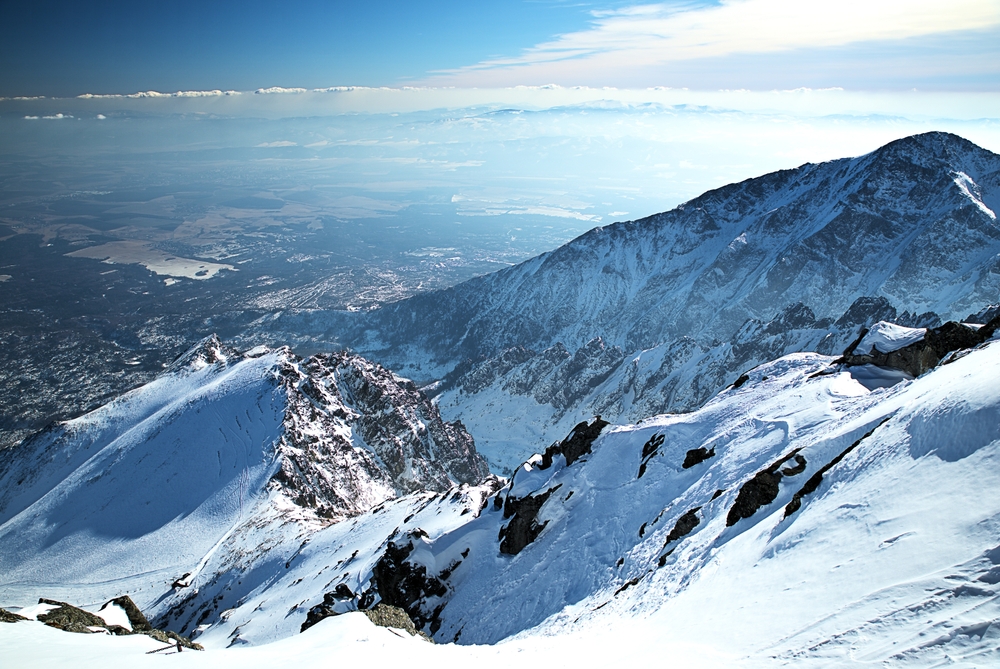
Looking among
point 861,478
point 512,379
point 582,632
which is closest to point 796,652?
point 861,478

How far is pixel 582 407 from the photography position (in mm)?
159875

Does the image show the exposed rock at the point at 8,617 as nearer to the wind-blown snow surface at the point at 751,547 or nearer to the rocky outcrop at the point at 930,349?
the wind-blown snow surface at the point at 751,547

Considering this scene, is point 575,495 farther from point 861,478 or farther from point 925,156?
point 925,156

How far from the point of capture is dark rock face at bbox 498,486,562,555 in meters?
42.3

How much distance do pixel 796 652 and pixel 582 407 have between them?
148135 millimetres

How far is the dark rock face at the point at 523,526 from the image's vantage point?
42.3 metres

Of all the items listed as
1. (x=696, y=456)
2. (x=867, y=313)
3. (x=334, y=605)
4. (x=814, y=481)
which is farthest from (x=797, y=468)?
(x=867, y=313)

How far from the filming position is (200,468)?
84.4m

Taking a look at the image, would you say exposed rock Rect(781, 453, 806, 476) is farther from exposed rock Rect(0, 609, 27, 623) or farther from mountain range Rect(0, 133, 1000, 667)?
exposed rock Rect(0, 609, 27, 623)

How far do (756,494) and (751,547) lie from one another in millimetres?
5143

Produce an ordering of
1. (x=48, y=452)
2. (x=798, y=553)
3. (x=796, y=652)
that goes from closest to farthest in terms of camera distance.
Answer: (x=796, y=652) → (x=798, y=553) → (x=48, y=452)

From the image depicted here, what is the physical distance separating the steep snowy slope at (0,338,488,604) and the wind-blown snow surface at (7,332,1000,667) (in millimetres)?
28093

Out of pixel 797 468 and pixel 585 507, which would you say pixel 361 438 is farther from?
pixel 797 468

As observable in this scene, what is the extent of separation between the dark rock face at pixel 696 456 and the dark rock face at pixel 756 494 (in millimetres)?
9369
